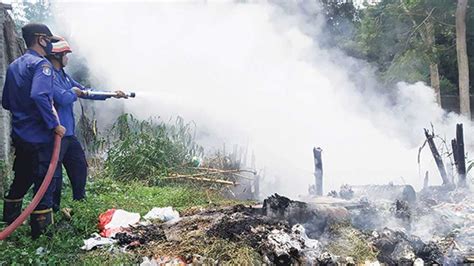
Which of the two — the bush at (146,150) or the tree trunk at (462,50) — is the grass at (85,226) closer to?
the bush at (146,150)

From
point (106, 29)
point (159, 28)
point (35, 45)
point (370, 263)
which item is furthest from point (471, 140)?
point (35, 45)

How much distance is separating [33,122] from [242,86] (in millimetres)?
7094

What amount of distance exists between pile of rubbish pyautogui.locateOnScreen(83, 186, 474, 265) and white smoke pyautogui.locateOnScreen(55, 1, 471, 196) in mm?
4967

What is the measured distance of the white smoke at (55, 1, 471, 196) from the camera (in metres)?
11.1

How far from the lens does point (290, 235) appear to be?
4.27 meters

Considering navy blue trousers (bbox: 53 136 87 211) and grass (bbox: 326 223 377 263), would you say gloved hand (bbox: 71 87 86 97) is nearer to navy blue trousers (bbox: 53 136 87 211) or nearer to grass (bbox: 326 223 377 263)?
navy blue trousers (bbox: 53 136 87 211)

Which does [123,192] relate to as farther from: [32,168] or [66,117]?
[32,168]

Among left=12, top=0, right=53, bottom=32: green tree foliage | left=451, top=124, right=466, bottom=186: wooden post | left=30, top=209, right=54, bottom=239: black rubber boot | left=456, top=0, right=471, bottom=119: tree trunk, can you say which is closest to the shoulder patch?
left=30, top=209, right=54, bottom=239: black rubber boot

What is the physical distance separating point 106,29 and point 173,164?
5.16m

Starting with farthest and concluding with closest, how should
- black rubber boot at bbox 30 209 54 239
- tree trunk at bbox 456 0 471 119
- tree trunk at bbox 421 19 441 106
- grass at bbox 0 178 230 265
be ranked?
tree trunk at bbox 421 19 441 106 < tree trunk at bbox 456 0 471 119 < black rubber boot at bbox 30 209 54 239 < grass at bbox 0 178 230 265

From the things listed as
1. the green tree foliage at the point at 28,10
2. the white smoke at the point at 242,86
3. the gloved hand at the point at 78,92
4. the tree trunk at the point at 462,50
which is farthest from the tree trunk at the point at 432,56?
the green tree foliage at the point at 28,10

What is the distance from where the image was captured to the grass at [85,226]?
3717 mm

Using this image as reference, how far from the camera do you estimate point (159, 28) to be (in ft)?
41.9

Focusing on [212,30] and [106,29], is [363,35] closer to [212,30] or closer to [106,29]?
[212,30]
